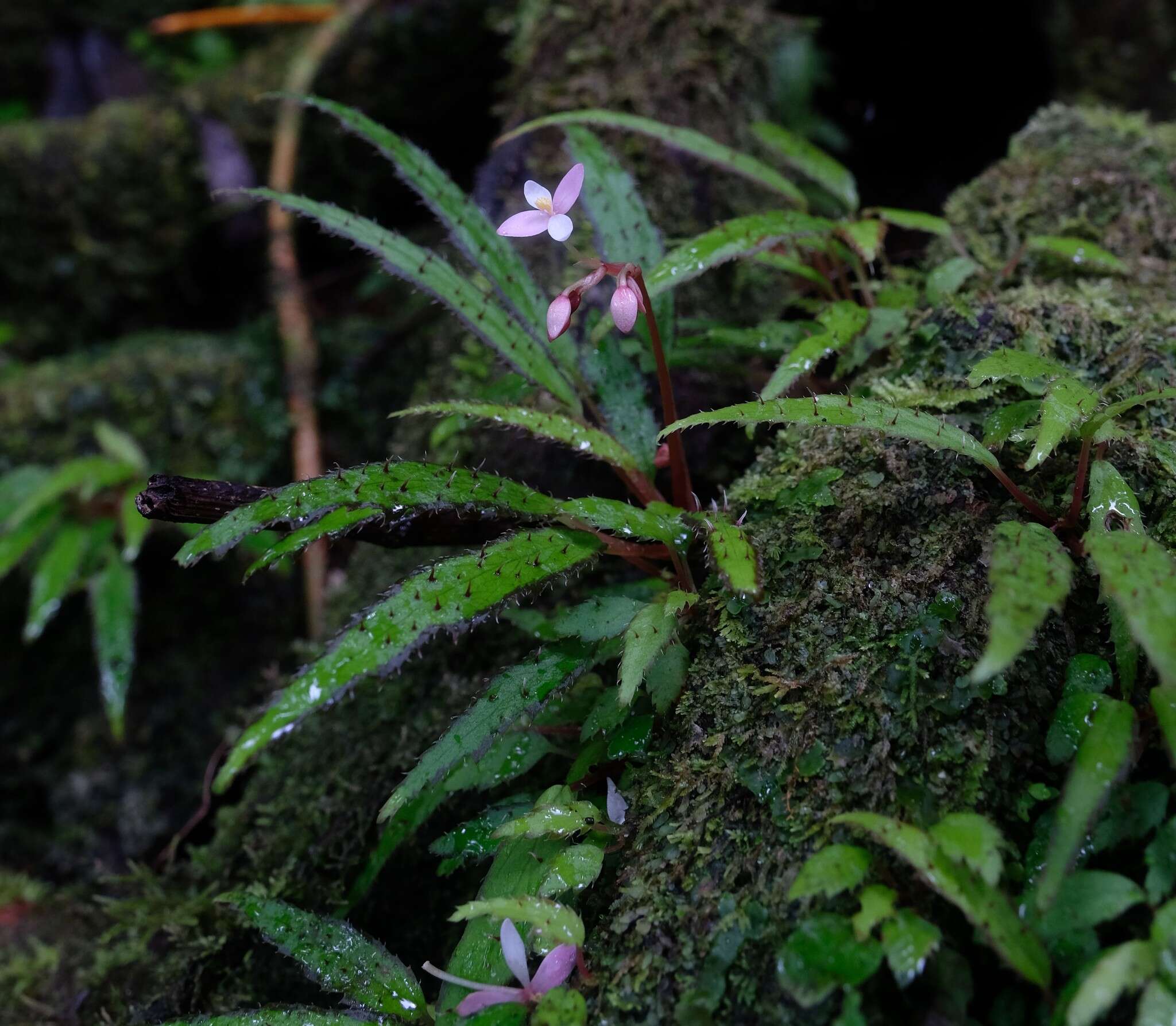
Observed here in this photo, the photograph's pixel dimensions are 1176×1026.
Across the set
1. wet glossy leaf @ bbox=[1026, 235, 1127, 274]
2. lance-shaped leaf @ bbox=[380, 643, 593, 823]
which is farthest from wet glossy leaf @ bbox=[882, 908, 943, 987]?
wet glossy leaf @ bbox=[1026, 235, 1127, 274]

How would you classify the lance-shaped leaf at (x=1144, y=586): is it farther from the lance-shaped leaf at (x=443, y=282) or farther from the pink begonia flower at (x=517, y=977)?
the lance-shaped leaf at (x=443, y=282)

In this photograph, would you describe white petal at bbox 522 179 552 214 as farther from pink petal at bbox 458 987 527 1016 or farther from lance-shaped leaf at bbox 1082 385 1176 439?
pink petal at bbox 458 987 527 1016

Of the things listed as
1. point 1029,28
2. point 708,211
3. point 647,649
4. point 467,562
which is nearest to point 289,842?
point 467,562

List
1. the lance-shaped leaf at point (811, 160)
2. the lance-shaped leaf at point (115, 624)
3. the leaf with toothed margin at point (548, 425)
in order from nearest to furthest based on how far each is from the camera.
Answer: the leaf with toothed margin at point (548, 425)
the lance-shaped leaf at point (811, 160)
the lance-shaped leaf at point (115, 624)

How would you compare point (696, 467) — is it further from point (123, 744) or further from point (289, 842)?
Answer: point (123, 744)

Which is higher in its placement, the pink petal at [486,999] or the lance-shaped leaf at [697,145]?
the lance-shaped leaf at [697,145]

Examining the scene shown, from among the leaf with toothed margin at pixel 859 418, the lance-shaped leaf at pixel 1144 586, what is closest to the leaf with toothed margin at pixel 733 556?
the leaf with toothed margin at pixel 859 418
